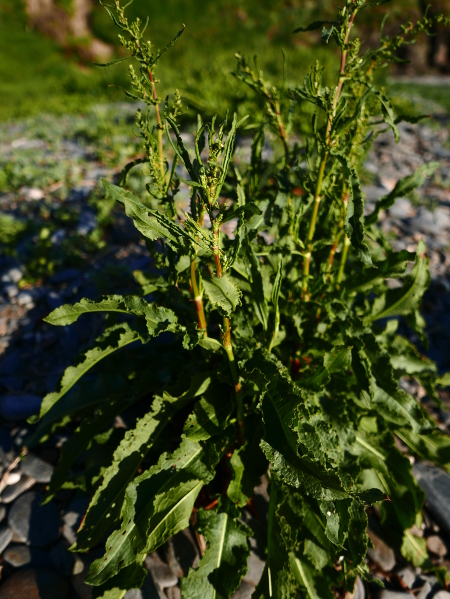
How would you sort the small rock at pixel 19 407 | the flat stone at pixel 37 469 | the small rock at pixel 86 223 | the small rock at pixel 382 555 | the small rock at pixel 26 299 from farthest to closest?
1. the small rock at pixel 86 223
2. the small rock at pixel 26 299
3. the small rock at pixel 19 407
4. the flat stone at pixel 37 469
5. the small rock at pixel 382 555

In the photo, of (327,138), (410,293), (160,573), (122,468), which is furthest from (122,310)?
(410,293)

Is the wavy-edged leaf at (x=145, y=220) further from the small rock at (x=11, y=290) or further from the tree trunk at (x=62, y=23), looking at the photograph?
the tree trunk at (x=62, y=23)

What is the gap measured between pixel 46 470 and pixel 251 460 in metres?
1.14

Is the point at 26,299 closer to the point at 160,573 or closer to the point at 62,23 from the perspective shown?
the point at 160,573

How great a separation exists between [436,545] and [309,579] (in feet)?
2.51

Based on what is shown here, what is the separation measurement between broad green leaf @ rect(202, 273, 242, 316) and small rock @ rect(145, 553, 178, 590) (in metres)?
1.17

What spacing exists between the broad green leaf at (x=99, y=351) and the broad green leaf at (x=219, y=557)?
2.38 ft

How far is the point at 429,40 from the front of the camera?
22656mm

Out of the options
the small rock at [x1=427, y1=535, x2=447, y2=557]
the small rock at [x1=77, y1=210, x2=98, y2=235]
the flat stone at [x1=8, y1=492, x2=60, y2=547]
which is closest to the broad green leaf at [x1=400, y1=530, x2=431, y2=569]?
the small rock at [x1=427, y1=535, x2=447, y2=557]

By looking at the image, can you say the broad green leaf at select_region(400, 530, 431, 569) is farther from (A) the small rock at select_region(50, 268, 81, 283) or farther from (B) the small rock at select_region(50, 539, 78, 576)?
(A) the small rock at select_region(50, 268, 81, 283)

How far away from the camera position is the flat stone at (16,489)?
215 centimetres

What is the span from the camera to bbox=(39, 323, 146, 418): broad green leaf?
172 cm

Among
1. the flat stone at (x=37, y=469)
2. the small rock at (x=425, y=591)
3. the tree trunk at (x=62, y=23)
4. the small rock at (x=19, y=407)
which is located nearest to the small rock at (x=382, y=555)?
the small rock at (x=425, y=591)

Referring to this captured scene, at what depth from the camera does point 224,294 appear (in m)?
1.48
